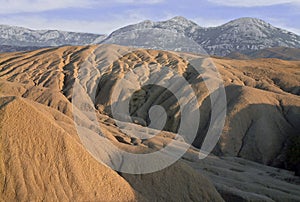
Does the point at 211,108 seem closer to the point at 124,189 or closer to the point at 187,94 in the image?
the point at 187,94

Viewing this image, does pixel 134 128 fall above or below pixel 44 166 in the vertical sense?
below

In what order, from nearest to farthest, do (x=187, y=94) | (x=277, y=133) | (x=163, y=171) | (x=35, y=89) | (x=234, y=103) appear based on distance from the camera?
(x=163, y=171) → (x=35, y=89) → (x=277, y=133) → (x=234, y=103) → (x=187, y=94)

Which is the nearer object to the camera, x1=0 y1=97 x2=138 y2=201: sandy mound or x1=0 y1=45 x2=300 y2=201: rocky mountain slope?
x1=0 y1=97 x2=138 y2=201: sandy mound

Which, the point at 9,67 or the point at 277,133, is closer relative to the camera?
the point at 277,133

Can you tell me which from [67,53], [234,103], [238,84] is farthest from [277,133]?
[67,53]

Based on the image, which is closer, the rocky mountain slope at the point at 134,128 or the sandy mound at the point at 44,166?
the sandy mound at the point at 44,166

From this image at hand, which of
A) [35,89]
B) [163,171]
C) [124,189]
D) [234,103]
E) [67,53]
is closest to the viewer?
[124,189]

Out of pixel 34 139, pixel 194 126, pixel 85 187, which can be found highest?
pixel 34 139

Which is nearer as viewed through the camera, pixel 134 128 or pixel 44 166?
pixel 44 166
